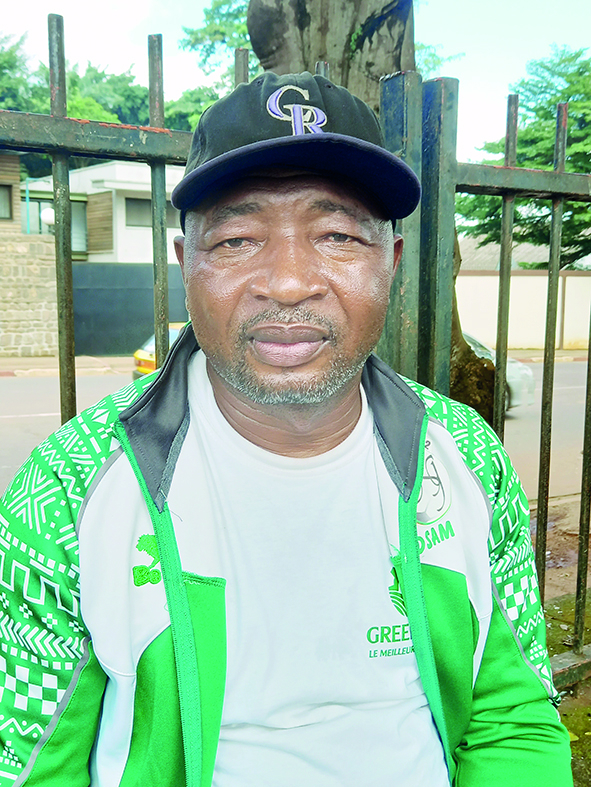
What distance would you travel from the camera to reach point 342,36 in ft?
10.9

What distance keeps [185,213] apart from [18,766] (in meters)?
1.12

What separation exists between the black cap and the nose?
160mm

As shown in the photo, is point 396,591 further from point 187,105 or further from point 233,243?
point 187,105

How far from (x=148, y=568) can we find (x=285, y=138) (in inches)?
32.9

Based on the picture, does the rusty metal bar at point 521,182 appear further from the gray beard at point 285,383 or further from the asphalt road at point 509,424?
the asphalt road at point 509,424

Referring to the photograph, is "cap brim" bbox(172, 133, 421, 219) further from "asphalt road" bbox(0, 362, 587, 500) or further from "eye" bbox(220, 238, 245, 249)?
"asphalt road" bbox(0, 362, 587, 500)

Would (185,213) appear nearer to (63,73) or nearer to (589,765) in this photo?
(63,73)

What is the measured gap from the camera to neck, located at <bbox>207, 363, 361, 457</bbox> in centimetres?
Result: 154

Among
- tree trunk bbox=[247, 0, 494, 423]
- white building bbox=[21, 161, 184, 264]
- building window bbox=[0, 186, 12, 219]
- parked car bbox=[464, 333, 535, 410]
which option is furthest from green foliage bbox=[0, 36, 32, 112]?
tree trunk bbox=[247, 0, 494, 423]

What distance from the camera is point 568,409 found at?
11297 mm

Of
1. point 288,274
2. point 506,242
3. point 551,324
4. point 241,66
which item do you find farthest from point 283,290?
point 551,324

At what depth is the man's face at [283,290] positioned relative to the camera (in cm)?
144

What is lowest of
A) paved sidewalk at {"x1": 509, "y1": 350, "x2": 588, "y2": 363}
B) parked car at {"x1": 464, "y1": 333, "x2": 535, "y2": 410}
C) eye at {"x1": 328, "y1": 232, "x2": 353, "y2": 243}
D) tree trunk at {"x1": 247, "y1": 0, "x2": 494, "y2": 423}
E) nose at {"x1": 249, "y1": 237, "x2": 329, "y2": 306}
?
paved sidewalk at {"x1": 509, "y1": 350, "x2": 588, "y2": 363}

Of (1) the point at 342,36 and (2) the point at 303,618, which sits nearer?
(2) the point at 303,618
